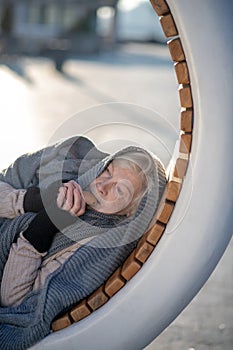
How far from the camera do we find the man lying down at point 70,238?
2975 millimetres

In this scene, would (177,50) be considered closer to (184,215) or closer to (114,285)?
(184,215)

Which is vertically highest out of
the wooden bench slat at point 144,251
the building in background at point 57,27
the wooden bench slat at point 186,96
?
the building in background at point 57,27

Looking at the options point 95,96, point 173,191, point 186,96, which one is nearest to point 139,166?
point 173,191

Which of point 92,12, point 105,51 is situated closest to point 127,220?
point 105,51

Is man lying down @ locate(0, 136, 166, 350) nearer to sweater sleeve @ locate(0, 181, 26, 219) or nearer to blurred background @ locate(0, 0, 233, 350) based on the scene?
sweater sleeve @ locate(0, 181, 26, 219)

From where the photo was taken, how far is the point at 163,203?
9.59ft

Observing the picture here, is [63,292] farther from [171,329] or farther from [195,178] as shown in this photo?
[171,329]

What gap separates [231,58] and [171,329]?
1.48 metres

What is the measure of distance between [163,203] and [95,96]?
11574mm

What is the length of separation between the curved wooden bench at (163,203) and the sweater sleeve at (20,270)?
0.16 meters

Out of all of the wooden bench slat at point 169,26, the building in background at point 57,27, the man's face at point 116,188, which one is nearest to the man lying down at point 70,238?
the man's face at point 116,188

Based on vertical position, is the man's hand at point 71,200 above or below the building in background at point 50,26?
below

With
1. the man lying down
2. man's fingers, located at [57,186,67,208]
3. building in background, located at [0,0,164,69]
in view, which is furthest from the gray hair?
building in background, located at [0,0,164,69]

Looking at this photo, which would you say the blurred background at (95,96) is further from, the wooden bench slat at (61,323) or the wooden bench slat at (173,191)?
the wooden bench slat at (61,323)
